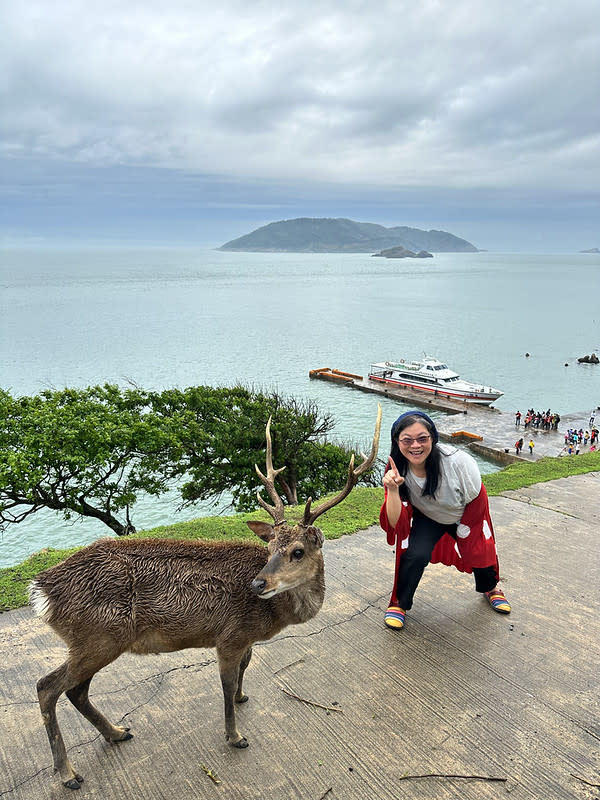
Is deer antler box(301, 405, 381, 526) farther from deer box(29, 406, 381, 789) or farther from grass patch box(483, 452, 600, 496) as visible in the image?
grass patch box(483, 452, 600, 496)

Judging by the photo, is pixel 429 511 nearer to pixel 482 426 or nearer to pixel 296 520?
pixel 296 520

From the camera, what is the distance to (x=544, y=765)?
3887mm

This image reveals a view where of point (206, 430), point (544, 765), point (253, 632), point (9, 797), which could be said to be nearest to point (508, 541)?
point (544, 765)

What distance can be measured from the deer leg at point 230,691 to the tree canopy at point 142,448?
11.0 metres

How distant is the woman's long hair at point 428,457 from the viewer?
5.00 meters

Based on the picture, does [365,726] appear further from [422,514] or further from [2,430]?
[2,430]

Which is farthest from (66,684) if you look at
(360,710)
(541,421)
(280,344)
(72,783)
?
(280,344)

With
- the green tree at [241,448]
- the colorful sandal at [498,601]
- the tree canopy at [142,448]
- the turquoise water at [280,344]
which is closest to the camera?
the colorful sandal at [498,601]

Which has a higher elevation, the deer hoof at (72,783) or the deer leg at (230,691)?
the deer leg at (230,691)

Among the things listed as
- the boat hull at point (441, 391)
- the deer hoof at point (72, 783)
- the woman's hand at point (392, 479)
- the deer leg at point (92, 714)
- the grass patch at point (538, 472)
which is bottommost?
the boat hull at point (441, 391)

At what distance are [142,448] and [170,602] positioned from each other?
12.5 meters

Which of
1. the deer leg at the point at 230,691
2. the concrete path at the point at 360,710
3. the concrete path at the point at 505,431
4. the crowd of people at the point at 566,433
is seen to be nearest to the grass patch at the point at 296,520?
the concrete path at the point at 360,710

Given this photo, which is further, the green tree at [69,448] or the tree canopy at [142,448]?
the tree canopy at [142,448]

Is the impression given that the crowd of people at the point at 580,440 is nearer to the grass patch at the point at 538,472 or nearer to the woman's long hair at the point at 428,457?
the grass patch at the point at 538,472
